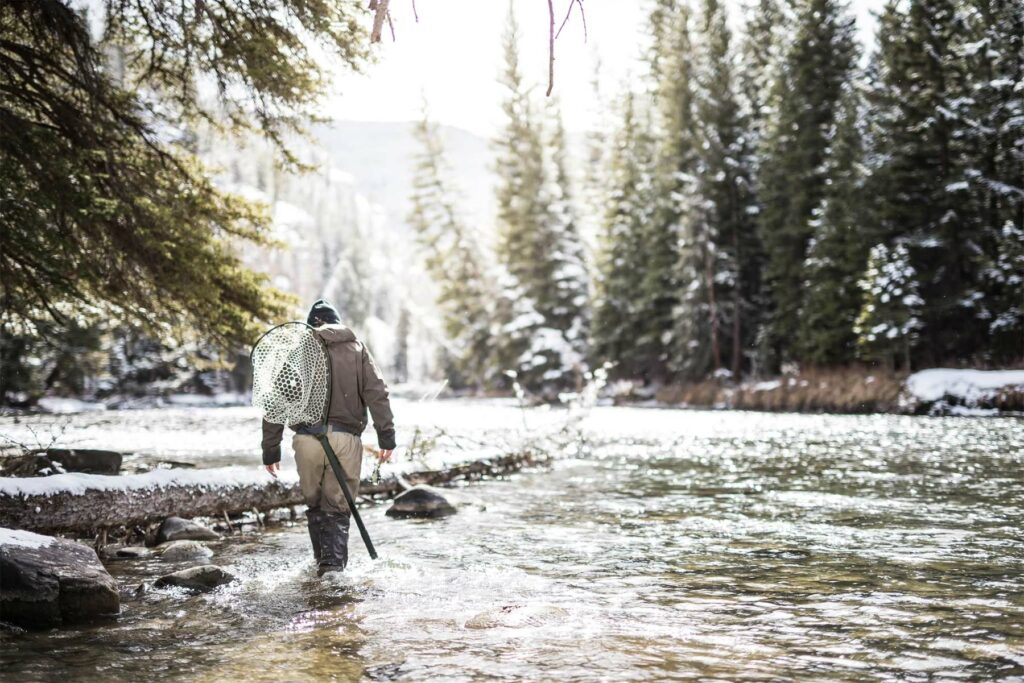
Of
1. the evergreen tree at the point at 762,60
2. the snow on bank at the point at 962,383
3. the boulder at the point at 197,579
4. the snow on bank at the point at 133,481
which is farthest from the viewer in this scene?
the evergreen tree at the point at 762,60

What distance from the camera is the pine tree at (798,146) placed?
132 feet

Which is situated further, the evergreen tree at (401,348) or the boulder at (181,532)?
the evergreen tree at (401,348)

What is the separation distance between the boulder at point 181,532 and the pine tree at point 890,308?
27851 mm

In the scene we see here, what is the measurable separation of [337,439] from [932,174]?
32547 mm

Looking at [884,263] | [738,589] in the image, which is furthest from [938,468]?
[884,263]

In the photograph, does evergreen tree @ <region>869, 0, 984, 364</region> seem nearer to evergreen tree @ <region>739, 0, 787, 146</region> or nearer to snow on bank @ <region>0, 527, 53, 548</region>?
evergreen tree @ <region>739, 0, 787, 146</region>

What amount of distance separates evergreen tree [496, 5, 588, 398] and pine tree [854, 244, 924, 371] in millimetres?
20475

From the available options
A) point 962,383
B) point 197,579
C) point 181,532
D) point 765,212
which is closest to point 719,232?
point 765,212

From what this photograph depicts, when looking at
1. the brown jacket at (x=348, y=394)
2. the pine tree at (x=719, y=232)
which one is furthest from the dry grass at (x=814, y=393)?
the brown jacket at (x=348, y=394)

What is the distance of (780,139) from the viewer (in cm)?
4188

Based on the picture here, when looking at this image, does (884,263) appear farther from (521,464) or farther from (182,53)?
(182,53)

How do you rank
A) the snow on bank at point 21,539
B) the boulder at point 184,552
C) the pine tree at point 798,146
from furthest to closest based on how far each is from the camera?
the pine tree at point 798,146
the boulder at point 184,552
the snow on bank at point 21,539

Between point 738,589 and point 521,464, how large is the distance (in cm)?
966

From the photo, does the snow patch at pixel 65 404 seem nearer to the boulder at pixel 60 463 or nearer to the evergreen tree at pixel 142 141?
the evergreen tree at pixel 142 141
